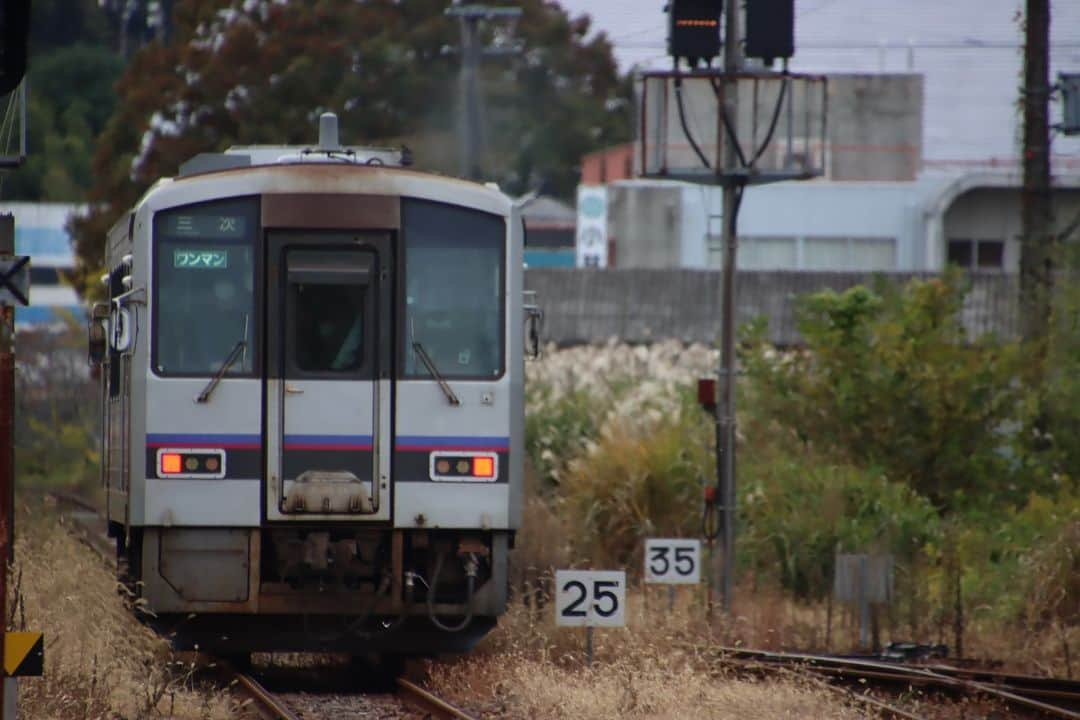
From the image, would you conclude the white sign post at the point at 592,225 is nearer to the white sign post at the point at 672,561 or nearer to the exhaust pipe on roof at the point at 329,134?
the white sign post at the point at 672,561

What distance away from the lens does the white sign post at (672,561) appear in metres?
15.4

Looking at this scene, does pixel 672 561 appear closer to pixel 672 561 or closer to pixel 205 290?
pixel 672 561

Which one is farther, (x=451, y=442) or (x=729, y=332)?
(x=729, y=332)

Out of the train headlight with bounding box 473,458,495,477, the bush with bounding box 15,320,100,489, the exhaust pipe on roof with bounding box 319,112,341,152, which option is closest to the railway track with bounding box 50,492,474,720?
the train headlight with bounding box 473,458,495,477

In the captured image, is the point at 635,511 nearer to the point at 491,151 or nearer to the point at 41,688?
the point at 41,688

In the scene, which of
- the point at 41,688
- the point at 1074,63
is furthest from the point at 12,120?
the point at 1074,63

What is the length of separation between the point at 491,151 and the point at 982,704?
127 feet

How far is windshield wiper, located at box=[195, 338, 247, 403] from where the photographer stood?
12.3 metres

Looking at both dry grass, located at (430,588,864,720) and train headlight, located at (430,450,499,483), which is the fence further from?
train headlight, located at (430,450,499,483)

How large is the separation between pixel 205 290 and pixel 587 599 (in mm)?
3227

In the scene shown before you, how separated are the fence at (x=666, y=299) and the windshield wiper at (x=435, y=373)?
69.8 ft

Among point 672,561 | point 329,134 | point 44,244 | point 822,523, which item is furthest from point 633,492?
point 44,244

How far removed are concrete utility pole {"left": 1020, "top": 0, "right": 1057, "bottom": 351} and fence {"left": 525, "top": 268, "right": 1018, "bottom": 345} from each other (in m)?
12.3

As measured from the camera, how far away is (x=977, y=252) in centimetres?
4584
